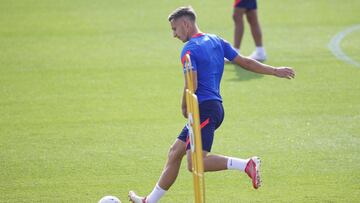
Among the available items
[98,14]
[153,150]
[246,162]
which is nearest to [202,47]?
[246,162]

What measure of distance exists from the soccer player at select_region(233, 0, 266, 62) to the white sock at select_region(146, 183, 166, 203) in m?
7.98

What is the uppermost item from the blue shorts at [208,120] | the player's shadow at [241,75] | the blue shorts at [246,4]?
the blue shorts at [246,4]

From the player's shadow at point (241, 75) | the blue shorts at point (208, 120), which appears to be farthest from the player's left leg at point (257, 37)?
the blue shorts at point (208, 120)

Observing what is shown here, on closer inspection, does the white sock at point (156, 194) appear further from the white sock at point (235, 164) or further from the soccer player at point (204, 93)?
the white sock at point (235, 164)

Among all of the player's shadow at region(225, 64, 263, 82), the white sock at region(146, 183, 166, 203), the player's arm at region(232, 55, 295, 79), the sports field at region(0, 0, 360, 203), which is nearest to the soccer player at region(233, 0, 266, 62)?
the sports field at region(0, 0, 360, 203)

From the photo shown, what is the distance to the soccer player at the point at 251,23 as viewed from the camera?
16344 mm

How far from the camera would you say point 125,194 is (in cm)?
955

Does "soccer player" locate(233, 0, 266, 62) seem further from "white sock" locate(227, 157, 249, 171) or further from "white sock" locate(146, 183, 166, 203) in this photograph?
"white sock" locate(146, 183, 166, 203)

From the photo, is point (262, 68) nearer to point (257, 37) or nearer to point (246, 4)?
point (257, 37)

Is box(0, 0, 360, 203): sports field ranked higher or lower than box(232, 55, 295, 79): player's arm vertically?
lower

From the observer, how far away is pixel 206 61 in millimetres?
8539

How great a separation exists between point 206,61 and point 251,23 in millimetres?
8111

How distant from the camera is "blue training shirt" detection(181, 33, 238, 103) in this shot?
333 inches

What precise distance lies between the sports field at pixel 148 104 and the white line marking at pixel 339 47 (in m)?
0.13
